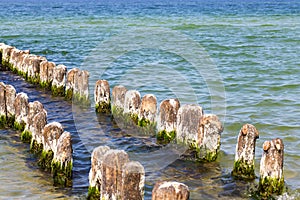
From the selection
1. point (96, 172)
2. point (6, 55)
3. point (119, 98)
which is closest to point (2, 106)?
point (119, 98)

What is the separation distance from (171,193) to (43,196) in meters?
3.28

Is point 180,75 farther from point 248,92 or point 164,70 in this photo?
point 248,92

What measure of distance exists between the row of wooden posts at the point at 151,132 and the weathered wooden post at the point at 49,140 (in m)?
0.63

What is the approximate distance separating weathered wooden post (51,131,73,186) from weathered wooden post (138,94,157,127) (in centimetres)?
290

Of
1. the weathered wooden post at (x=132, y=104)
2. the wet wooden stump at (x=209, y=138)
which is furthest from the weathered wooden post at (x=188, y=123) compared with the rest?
the weathered wooden post at (x=132, y=104)

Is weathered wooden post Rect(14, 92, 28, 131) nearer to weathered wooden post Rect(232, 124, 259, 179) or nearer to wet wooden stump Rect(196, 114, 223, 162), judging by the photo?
wet wooden stump Rect(196, 114, 223, 162)

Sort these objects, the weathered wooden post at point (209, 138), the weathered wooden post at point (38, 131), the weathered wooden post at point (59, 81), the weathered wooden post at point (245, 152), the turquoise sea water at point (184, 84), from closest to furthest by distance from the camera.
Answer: the weathered wooden post at point (245, 152) → the turquoise sea water at point (184, 84) → the weathered wooden post at point (209, 138) → the weathered wooden post at point (38, 131) → the weathered wooden post at point (59, 81)

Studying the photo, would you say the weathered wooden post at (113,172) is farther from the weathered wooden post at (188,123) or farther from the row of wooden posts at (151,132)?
the weathered wooden post at (188,123)

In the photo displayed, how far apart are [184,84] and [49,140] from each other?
31.1 ft

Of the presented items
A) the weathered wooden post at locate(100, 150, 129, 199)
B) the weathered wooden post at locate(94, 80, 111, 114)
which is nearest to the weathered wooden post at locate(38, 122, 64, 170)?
the weathered wooden post at locate(100, 150, 129, 199)

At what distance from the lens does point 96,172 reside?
805 centimetres

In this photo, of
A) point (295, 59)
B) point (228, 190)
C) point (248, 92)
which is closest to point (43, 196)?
point (228, 190)

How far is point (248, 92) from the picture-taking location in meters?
16.9

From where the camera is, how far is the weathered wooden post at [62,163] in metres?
8.90
